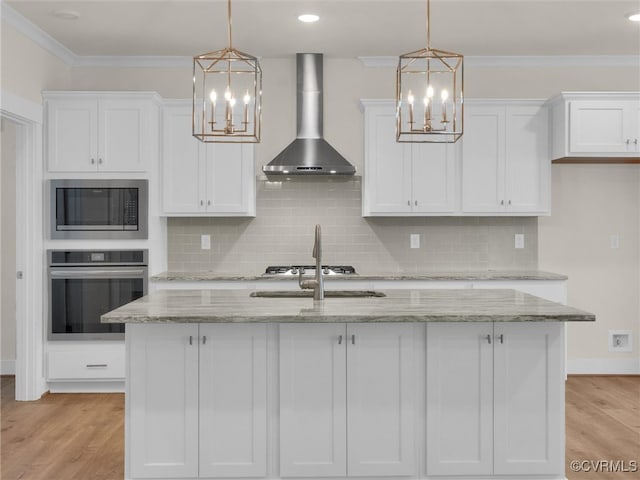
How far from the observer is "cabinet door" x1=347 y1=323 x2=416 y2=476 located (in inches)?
115

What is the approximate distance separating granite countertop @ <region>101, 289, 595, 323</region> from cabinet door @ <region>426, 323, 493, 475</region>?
0.18 m

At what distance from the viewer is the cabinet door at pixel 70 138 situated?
16.1 ft

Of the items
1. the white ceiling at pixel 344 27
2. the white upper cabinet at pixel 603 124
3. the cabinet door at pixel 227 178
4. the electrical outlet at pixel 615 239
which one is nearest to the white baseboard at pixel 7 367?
the cabinet door at pixel 227 178

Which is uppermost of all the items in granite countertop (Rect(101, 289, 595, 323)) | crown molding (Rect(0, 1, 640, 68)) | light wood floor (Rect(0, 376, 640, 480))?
crown molding (Rect(0, 1, 640, 68))

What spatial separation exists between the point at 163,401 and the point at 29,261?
7.98 ft

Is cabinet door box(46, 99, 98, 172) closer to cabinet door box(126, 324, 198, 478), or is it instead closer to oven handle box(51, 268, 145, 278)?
oven handle box(51, 268, 145, 278)

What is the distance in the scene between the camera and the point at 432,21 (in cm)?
454

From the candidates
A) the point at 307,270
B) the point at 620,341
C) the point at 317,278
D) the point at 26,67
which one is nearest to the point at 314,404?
the point at 317,278

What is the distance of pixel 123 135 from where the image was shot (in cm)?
494

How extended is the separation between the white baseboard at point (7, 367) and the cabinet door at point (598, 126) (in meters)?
5.18

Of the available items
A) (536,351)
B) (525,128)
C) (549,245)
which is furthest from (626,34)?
(536,351)

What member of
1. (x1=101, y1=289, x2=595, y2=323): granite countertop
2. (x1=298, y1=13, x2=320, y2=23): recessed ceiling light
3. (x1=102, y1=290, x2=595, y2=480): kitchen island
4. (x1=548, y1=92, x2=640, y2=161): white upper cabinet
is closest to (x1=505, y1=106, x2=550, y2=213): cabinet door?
(x1=548, y1=92, x2=640, y2=161): white upper cabinet

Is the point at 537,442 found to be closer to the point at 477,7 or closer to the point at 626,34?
the point at 477,7

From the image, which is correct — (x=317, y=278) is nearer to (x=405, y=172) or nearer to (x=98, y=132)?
(x=405, y=172)
